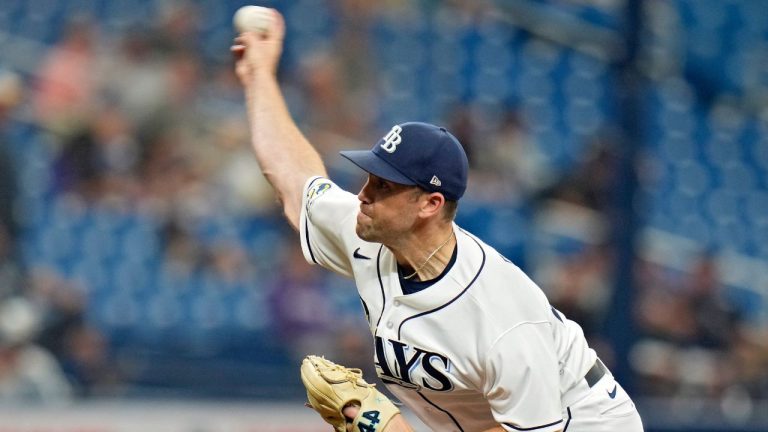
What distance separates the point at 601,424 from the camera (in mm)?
3428

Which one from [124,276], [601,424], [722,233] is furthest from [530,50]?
[601,424]

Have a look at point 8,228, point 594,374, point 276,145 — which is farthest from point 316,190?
point 8,228

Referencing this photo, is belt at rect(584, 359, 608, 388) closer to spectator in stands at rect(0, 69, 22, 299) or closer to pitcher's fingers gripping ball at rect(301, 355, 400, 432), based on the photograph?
pitcher's fingers gripping ball at rect(301, 355, 400, 432)

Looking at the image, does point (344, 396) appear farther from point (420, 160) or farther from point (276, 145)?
point (276, 145)

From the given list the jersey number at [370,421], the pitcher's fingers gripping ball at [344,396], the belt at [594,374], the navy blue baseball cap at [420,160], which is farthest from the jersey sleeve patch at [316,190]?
the belt at [594,374]

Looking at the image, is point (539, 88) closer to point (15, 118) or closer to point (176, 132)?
point (176, 132)

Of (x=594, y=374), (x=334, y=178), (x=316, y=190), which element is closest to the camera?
(x=594, y=374)

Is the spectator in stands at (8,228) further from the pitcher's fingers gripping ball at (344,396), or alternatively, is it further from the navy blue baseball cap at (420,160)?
the navy blue baseball cap at (420,160)

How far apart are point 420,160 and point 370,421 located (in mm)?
673

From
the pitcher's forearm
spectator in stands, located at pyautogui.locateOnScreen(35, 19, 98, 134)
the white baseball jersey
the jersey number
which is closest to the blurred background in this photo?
spectator in stands, located at pyautogui.locateOnScreen(35, 19, 98, 134)

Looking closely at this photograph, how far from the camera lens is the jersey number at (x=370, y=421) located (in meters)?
3.25

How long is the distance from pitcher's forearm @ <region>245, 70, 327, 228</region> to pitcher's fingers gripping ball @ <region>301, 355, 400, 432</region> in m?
0.58

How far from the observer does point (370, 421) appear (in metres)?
3.26

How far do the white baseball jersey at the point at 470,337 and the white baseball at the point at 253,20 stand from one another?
1.93 ft
